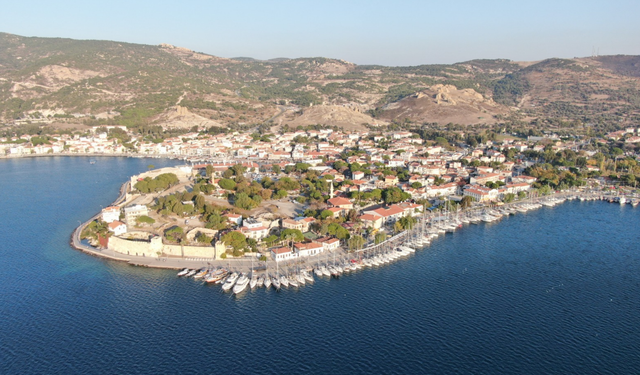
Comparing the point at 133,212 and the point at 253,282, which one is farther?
the point at 133,212

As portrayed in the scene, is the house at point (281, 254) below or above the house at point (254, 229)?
below

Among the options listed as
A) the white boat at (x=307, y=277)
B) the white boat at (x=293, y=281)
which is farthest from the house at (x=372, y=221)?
the white boat at (x=293, y=281)

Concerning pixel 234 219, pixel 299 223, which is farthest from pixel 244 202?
pixel 299 223

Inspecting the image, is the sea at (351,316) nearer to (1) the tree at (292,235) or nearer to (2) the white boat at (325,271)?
(2) the white boat at (325,271)

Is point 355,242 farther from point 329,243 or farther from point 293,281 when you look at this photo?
point 293,281

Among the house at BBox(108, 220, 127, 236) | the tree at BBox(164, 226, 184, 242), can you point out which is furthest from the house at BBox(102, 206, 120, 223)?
the tree at BBox(164, 226, 184, 242)

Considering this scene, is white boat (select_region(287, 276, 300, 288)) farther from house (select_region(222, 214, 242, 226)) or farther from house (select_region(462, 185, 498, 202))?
house (select_region(462, 185, 498, 202))

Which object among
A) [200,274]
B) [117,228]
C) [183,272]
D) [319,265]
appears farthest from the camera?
[117,228]
